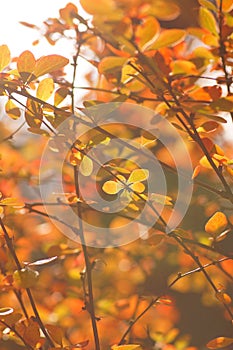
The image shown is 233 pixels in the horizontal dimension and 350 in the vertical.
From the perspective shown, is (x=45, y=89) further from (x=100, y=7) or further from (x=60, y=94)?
(x=100, y=7)

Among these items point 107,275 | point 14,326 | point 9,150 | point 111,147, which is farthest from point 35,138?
point 14,326

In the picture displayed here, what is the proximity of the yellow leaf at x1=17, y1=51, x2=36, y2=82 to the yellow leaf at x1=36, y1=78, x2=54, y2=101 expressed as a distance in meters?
0.05

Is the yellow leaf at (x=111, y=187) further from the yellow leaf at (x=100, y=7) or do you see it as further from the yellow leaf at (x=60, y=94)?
the yellow leaf at (x=100, y=7)

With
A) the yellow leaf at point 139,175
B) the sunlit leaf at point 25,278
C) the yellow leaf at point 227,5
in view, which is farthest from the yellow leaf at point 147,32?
the sunlit leaf at point 25,278

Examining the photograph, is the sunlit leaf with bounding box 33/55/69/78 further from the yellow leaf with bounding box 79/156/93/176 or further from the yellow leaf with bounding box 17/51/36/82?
the yellow leaf with bounding box 79/156/93/176

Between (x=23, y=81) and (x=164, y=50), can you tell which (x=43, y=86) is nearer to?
(x=23, y=81)

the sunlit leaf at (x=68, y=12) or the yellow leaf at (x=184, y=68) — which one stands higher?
the sunlit leaf at (x=68, y=12)

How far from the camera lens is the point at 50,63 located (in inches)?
30.6

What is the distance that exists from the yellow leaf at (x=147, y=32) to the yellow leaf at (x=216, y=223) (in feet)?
1.01

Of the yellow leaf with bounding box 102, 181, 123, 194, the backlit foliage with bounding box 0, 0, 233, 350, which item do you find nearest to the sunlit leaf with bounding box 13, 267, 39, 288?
the backlit foliage with bounding box 0, 0, 233, 350

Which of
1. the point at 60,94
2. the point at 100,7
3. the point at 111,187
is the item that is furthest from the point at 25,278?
the point at 100,7

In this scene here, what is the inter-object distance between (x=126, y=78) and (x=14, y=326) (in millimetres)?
418

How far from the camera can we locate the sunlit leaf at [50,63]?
0.77m

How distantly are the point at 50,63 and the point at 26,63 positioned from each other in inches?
1.3
